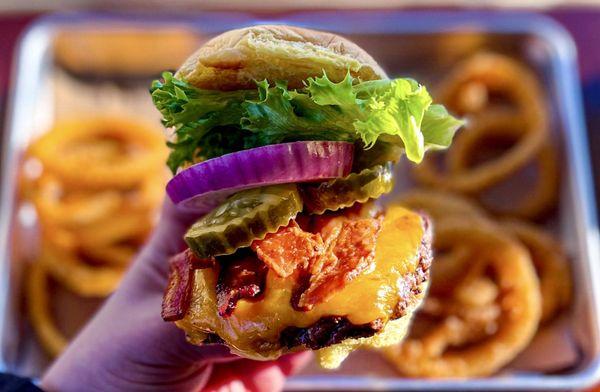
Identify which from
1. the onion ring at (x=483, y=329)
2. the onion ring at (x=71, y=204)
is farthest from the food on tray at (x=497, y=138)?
the onion ring at (x=71, y=204)

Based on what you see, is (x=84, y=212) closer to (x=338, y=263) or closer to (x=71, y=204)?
(x=71, y=204)

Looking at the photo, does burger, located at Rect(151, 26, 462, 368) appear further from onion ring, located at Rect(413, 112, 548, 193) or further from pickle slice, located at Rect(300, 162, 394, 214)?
onion ring, located at Rect(413, 112, 548, 193)

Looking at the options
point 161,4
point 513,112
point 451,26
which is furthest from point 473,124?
point 161,4

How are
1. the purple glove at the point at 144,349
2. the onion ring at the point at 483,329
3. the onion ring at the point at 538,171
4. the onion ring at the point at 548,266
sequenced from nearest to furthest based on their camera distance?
the purple glove at the point at 144,349
the onion ring at the point at 483,329
the onion ring at the point at 548,266
the onion ring at the point at 538,171

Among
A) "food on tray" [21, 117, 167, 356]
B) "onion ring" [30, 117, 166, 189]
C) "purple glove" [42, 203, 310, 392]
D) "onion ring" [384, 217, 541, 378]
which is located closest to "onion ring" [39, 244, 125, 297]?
"food on tray" [21, 117, 167, 356]

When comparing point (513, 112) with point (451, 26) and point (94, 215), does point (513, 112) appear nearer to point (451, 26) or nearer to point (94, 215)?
point (451, 26)

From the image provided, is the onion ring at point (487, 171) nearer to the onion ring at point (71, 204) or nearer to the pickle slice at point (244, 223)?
the onion ring at point (71, 204)
